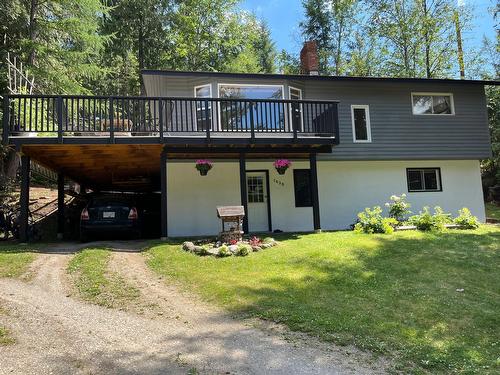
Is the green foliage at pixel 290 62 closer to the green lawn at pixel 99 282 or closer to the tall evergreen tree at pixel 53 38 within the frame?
the tall evergreen tree at pixel 53 38

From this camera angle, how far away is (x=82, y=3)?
18.6 meters

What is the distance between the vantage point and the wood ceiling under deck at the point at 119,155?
36.5ft

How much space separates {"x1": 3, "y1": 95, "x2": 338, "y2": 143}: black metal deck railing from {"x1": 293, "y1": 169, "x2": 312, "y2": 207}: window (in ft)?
6.27

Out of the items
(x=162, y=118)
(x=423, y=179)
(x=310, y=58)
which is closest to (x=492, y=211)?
(x=423, y=179)

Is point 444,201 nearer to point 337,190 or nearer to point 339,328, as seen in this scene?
point 337,190

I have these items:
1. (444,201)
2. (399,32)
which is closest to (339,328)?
(444,201)

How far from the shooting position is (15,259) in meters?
8.66

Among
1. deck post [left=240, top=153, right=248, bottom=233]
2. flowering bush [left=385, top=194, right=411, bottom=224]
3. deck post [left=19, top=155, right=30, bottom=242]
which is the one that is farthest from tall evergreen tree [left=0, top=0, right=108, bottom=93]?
flowering bush [left=385, top=194, right=411, bottom=224]

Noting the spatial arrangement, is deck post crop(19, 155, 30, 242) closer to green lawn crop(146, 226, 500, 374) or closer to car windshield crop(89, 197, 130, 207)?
car windshield crop(89, 197, 130, 207)

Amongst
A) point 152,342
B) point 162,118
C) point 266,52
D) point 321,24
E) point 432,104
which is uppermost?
point 266,52

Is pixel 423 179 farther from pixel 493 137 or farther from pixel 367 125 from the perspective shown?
pixel 493 137

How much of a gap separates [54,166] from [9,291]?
24.7 ft

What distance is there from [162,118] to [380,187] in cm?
851

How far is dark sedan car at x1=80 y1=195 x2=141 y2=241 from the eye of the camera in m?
11.4
